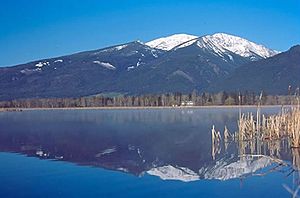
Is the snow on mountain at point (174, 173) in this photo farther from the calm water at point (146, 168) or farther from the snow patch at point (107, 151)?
the snow patch at point (107, 151)

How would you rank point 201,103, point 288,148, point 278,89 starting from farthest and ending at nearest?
point 278,89 < point 201,103 < point 288,148

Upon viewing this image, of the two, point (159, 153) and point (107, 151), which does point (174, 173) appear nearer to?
point (159, 153)

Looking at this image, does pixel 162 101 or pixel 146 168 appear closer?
pixel 146 168

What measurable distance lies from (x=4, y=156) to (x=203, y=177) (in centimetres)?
933

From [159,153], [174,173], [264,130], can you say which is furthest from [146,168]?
[264,130]

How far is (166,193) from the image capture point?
37.7 ft

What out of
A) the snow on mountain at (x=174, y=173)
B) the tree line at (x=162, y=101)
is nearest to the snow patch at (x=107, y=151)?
the snow on mountain at (x=174, y=173)

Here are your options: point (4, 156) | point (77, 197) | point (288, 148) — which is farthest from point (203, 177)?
point (4, 156)

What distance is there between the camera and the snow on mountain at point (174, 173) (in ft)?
44.1

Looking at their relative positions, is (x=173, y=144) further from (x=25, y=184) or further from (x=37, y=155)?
(x=25, y=184)

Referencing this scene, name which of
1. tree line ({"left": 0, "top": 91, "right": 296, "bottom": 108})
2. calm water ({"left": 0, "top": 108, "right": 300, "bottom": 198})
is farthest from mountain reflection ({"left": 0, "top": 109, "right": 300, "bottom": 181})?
tree line ({"left": 0, "top": 91, "right": 296, "bottom": 108})

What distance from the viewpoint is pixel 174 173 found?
14.3 m

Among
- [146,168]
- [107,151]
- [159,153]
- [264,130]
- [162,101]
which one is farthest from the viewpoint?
[162,101]

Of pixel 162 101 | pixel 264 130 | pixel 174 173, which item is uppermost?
pixel 162 101
